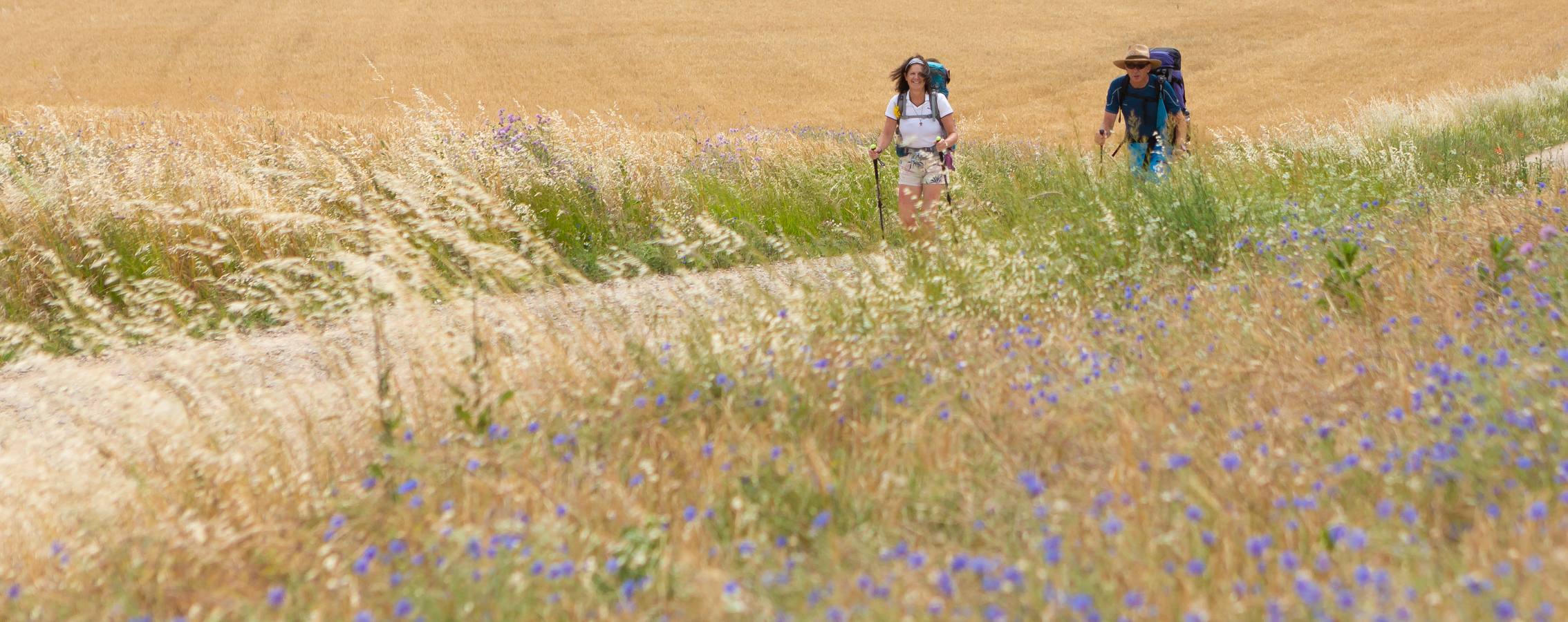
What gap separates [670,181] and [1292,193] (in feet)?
15.3

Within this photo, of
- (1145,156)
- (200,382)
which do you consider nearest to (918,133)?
(1145,156)

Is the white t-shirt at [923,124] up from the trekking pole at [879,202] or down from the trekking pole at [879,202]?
up

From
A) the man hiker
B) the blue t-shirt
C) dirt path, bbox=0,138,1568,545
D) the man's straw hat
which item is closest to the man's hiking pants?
the man hiker

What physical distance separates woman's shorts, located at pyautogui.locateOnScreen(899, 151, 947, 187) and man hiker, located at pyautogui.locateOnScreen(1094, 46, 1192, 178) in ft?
4.49

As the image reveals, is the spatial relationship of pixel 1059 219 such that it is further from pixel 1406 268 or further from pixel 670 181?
pixel 670 181

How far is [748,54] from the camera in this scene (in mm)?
37438

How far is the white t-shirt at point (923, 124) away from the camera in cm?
770

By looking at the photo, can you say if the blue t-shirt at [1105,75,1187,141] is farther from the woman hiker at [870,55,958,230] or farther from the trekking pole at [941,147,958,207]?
the woman hiker at [870,55,958,230]

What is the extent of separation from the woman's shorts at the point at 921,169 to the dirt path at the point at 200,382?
2097mm

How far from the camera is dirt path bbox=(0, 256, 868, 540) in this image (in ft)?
11.7

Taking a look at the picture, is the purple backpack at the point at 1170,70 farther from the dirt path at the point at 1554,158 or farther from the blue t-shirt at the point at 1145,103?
the dirt path at the point at 1554,158

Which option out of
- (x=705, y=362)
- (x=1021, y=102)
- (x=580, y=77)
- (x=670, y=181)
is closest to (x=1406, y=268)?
(x=705, y=362)

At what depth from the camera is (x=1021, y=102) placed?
1216 inches

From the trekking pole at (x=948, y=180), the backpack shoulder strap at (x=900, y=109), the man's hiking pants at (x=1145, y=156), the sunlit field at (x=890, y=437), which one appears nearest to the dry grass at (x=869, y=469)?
the sunlit field at (x=890, y=437)
